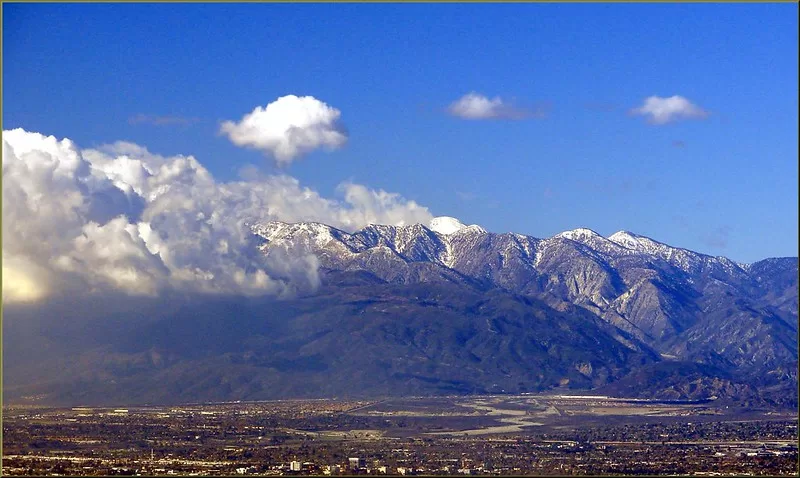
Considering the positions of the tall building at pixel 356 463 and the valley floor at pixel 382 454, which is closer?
the valley floor at pixel 382 454

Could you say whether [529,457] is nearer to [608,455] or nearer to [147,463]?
[608,455]

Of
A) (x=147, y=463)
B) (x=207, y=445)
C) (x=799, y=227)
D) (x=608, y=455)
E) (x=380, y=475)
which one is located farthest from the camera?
(x=207, y=445)

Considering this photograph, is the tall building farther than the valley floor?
Yes

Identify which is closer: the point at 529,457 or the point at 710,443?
the point at 529,457

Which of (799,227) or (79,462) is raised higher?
(799,227)

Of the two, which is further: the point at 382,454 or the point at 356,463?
the point at 382,454

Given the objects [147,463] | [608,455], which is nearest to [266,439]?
[147,463]

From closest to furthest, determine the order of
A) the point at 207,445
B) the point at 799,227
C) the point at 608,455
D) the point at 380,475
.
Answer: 1. the point at 799,227
2. the point at 380,475
3. the point at 608,455
4. the point at 207,445

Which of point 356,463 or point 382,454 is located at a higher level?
point 382,454

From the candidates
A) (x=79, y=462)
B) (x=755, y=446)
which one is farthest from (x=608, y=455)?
(x=79, y=462)

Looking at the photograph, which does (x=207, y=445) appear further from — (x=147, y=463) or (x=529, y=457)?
(x=529, y=457)
